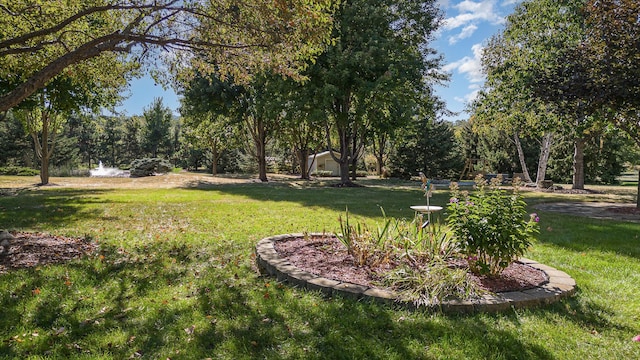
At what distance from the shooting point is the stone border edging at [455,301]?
327cm

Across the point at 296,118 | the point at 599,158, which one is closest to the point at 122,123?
the point at 296,118

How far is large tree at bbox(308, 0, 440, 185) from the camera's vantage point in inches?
603

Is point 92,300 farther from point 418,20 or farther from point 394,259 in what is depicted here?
point 418,20

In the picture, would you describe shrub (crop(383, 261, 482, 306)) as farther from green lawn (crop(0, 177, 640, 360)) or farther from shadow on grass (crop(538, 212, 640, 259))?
shadow on grass (crop(538, 212, 640, 259))

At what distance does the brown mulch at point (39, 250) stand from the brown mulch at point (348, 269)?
9.27 feet

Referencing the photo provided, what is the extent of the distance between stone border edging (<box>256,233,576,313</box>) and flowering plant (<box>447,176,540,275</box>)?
380 mm

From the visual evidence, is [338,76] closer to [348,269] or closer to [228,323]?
[348,269]

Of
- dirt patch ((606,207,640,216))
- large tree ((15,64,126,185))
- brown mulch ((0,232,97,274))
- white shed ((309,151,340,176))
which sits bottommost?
brown mulch ((0,232,97,274))

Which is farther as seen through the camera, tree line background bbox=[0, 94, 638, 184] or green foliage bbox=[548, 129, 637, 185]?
tree line background bbox=[0, 94, 638, 184]

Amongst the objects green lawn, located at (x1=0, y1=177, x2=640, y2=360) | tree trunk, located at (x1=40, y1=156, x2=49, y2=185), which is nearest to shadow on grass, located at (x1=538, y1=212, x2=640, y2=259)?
green lawn, located at (x1=0, y1=177, x2=640, y2=360)

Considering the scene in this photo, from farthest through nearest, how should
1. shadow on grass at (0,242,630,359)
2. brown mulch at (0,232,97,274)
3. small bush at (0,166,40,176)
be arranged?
small bush at (0,166,40,176), brown mulch at (0,232,97,274), shadow on grass at (0,242,630,359)

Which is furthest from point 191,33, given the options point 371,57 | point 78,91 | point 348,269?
point 371,57

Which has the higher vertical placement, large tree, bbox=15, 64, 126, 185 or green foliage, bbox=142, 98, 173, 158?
green foliage, bbox=142, 98, 173, 158

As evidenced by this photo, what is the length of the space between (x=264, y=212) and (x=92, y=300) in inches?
233
